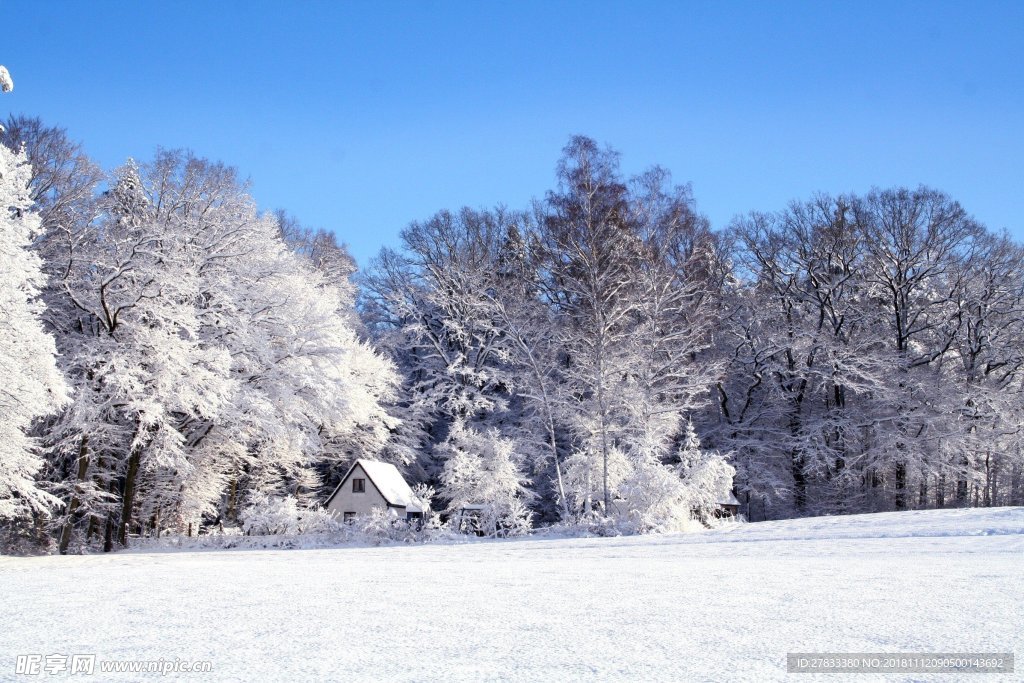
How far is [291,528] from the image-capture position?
26.3 meters

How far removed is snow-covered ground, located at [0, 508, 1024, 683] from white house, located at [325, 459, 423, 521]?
2147 cm

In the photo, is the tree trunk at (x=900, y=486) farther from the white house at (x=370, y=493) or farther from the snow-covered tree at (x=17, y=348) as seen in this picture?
the snow-covered tree at (x=17, y=348)

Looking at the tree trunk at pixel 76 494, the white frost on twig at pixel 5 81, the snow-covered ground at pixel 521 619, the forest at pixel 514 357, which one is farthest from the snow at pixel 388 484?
the white frost on twig at pixel 5 81

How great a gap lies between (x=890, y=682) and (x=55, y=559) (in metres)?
20.2

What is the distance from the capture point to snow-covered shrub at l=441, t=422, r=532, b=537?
25.4 m

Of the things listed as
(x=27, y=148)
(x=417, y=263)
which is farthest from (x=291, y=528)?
(x=417, y=263)

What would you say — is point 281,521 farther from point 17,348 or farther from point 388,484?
point 17,348

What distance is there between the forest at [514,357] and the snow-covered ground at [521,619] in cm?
1168

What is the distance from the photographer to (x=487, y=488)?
86.7 feet

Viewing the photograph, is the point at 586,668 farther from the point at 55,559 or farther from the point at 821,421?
the point at 821,421

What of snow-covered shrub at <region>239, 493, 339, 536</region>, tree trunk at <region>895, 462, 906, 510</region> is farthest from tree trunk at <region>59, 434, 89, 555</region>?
tree trunk at <region>895, 462, 906, 510</region>

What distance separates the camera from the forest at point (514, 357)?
76.5ft

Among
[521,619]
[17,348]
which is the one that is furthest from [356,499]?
[521,619]

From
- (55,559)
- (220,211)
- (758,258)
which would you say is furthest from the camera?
(758,258)
